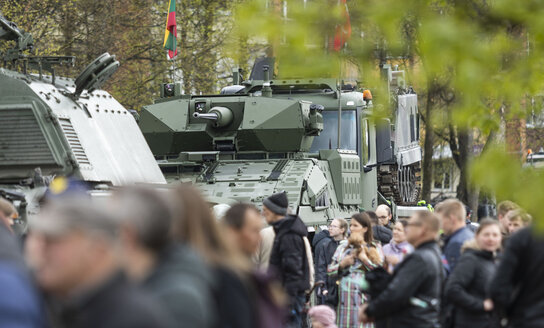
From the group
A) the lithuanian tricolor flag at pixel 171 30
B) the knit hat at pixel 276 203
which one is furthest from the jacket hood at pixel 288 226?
the lithuanian tricolor flag at pixel 171 30

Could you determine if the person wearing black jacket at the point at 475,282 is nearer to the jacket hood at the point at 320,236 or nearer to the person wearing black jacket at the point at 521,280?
the person wearing black jacket at the point at 521,280

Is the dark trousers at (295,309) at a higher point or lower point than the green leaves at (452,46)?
lower

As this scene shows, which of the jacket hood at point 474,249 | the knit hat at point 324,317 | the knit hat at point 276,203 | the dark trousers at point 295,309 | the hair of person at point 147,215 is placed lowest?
the dark trousers at point 295,309

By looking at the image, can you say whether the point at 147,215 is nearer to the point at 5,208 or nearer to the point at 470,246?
the point at 5,208

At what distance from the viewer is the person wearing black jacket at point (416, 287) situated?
873 cm

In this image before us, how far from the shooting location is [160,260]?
5156 mm

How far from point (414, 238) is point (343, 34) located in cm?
241

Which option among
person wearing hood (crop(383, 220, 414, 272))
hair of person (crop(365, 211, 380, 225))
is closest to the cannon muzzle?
hair of person (crop(365, 211, 380, 225))

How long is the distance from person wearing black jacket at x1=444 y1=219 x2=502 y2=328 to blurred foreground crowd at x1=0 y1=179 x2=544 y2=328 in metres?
0.01

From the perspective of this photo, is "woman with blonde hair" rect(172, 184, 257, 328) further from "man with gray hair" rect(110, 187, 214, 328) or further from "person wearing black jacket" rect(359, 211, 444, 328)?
"person wearing black jacket" rect(359, 211, 444, 328)

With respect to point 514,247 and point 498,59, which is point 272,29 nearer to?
point 498,59

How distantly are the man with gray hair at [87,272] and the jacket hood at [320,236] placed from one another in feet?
38.2

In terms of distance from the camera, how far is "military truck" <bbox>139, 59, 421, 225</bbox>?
1823cm

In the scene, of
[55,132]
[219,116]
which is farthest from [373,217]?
[219,116]
